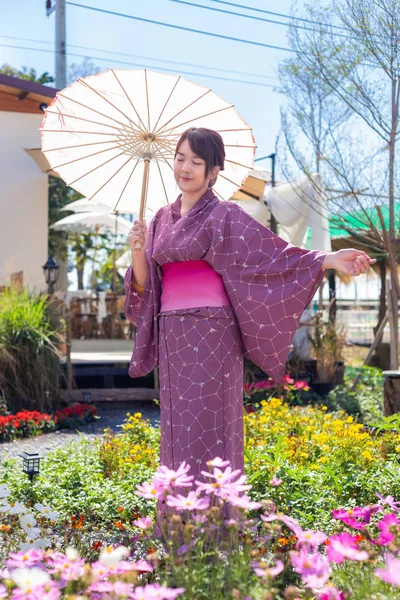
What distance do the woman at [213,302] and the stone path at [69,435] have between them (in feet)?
7.51

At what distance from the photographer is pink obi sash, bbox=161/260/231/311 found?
2908mm

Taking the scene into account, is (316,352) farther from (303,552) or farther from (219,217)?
(303,552)

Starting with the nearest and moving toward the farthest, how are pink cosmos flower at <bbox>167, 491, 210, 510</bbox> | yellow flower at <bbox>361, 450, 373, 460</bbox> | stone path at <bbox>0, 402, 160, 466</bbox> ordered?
pink cosmos flower at <bbox>167, 491, 210, 510</bbox> → yellow flower at <bbox>361, 450, 373, 460</bbox> → stone path at <bbox>0, 402, 160, 466</bbox>

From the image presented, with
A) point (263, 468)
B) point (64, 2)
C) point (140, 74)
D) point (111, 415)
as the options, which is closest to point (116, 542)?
point (263, 468)

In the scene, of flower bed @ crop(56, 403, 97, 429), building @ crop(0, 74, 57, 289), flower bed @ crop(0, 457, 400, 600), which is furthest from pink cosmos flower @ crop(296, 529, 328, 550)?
building @ crop(0, 74, 57, 289)

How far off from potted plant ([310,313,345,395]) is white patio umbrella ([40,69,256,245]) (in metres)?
5.29

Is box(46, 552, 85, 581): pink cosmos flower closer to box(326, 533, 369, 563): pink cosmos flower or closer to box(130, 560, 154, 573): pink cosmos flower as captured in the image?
box(130, 560, 154, 573): pink cosmos flower

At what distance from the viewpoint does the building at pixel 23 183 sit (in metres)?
9.52

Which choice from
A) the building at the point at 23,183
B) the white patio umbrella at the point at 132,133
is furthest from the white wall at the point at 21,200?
the white patio umbrella at the point at 132,133

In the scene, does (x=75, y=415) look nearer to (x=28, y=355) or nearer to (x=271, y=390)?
(x=28, y=355)

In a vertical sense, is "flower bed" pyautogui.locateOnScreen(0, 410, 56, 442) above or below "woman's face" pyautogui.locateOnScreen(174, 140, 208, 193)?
below

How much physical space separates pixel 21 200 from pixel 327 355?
440 cm

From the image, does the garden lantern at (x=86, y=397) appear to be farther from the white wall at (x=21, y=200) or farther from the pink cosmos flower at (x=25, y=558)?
the pink cosmos flower at (x=25, y=558)

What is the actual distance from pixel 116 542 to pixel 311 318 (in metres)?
6.47
